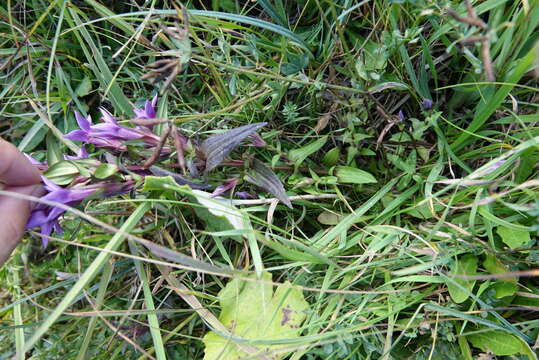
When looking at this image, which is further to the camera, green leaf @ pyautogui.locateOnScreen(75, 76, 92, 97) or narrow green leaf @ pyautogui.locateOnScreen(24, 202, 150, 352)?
green leaf @ pyautogui.locateOnScreen(75, 76, 92, 97)

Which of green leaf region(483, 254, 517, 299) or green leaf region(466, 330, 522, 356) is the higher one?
green leaf region(483, 254, 517, 299)

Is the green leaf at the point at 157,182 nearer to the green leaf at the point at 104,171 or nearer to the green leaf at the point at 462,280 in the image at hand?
the green leaf at the point at 104,171

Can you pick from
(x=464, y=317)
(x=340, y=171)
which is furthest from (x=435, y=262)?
(x=340, y=171)

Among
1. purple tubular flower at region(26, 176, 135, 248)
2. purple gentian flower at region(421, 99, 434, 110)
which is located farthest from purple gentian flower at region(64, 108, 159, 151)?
purple gentian flower at region(421, 99, 434, 110)

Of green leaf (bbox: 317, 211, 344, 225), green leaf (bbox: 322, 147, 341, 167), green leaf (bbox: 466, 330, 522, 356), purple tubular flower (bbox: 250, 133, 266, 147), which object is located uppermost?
purple tubular flower (bbox: 250, 133, 266, 147)

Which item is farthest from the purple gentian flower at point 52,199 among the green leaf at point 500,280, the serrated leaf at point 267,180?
the green leaf at point 500,280

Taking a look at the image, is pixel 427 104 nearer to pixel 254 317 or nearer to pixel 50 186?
pixel 254 317

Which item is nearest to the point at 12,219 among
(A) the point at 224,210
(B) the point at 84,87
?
(A) the point at 224,210

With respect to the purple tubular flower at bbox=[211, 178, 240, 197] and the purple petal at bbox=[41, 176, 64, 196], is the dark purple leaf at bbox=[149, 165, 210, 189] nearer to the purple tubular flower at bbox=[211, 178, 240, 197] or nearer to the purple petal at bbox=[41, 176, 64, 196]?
the purple tubular flower at bbox=[211, 178, 240, 197]
